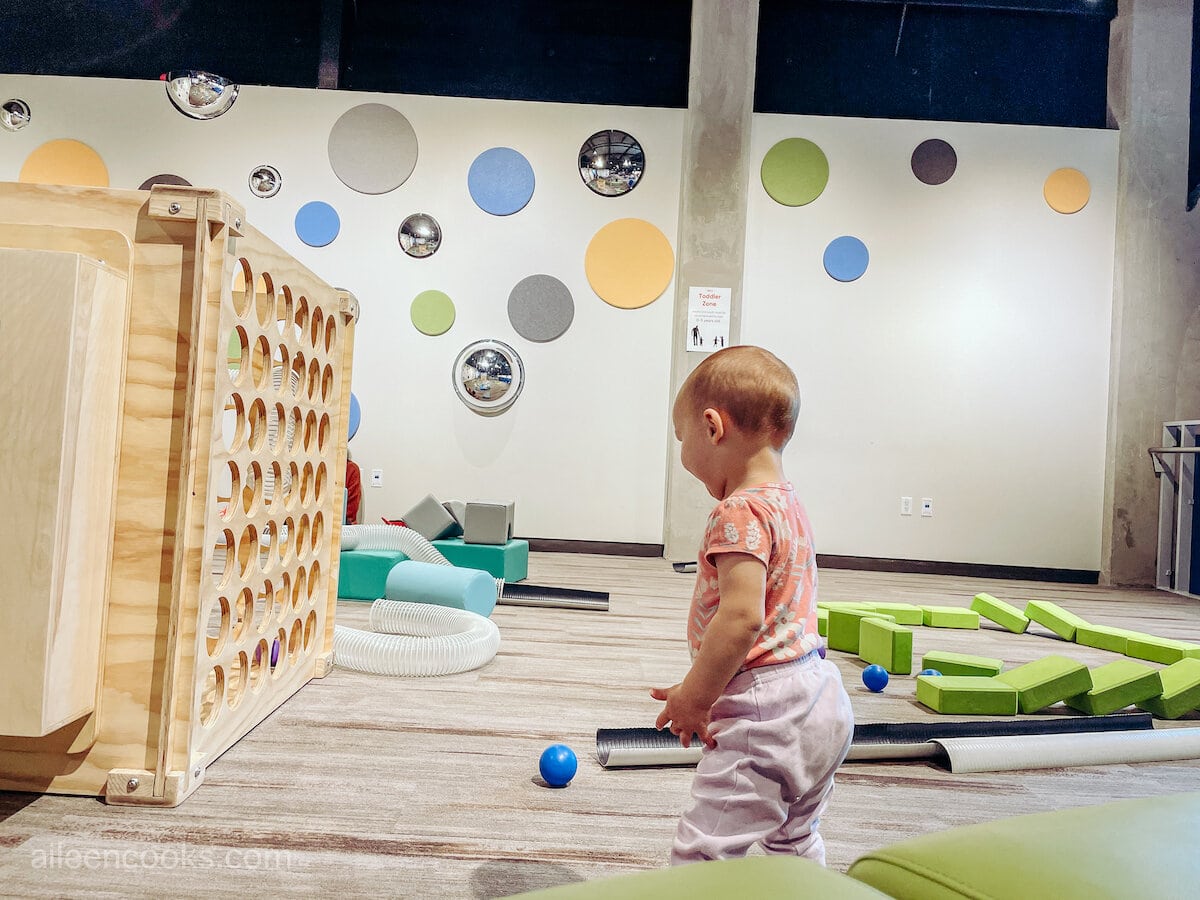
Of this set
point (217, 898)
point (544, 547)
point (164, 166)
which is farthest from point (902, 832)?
point (164, 166)

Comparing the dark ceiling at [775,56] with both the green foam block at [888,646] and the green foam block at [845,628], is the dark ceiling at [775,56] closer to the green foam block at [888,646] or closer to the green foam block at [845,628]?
the green foam block at [845,628]

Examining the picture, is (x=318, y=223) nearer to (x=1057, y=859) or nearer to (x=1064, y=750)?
(x=1064, y=750)

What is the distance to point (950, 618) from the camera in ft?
11.6

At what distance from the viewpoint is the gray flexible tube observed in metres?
1.74

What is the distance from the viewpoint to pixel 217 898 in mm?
1068

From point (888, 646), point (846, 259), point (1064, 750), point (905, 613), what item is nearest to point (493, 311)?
point (846, 259)

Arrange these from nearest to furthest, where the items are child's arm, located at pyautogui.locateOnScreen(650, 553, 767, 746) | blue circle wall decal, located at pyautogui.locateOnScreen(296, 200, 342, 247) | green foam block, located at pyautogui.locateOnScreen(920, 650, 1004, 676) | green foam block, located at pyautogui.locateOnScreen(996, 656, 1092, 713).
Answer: child's arm, located at pyautogui.locateOnScreen(650, 553, 767, 746), green foam block, located at pyautogui.locateOnScreen(996, 656, 1092, 713), green foam block, located at pyautogui.locateOnScreen(920, 650, 1004, 676), blue circle wall decal, located at pyautogui.locateOnScreen(296, 200, 342, 247)

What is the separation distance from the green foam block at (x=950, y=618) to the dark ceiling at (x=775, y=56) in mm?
3953

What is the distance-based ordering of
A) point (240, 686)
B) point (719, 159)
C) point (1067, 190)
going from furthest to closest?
point (1067, 190) < point (719, 159) < point (240, 686)

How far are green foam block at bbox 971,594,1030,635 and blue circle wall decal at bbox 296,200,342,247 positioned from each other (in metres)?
4.73

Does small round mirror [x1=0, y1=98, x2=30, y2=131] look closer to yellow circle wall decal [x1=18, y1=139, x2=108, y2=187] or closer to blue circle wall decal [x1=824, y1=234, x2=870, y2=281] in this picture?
yellow circle wall decal [x1=18, y1=139, x2=108, y2=187]

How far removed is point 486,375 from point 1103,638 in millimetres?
3951

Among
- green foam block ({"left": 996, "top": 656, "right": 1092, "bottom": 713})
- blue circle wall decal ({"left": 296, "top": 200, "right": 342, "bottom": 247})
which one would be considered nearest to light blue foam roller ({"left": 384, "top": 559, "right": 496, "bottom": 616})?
green foam block ({"left": 996, "top": 656, "right": 1092, "bottom": 713})

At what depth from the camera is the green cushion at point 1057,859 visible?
52 centimetres
